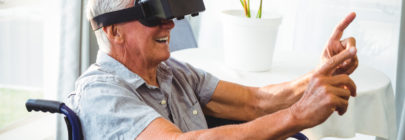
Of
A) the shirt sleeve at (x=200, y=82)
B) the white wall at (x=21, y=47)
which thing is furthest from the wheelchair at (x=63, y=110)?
the white wall at (x=21, y=47)

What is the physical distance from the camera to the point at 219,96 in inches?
66.5

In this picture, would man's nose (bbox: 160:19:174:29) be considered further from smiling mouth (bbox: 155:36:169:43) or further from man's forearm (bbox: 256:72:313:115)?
man's forearm (bbox: 256:72:313:115)

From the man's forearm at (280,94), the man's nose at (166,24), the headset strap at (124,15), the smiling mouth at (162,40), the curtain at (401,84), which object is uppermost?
the headset strap at (124,15)

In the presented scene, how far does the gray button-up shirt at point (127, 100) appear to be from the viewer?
123 cm

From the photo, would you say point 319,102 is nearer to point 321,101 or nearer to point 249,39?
point 321,101

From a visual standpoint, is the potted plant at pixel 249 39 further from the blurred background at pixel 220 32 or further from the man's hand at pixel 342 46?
the blurred background at pixel 220 32

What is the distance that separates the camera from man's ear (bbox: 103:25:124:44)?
137 centimetres

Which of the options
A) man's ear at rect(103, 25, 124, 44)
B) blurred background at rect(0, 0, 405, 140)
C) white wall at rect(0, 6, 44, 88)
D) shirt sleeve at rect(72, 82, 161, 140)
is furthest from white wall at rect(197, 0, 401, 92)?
shirt sleeve at rect(72, 82, 161, 140)

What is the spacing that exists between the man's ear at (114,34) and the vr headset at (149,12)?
0.02 meters

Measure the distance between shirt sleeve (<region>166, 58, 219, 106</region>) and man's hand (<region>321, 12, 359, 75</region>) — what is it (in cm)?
35

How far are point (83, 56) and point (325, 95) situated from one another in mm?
1741

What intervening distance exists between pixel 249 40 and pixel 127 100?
83cm

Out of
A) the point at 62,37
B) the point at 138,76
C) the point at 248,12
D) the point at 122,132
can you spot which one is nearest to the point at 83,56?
the point at 62,37

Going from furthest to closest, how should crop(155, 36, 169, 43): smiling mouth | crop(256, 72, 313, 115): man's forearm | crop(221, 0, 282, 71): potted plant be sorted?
1. crop(221, 0, 282, 71): potted plant
2. crop(256, 72, 313, 115): man's forearm
3. crop(155, 36, 169, 43): smiling mouth
